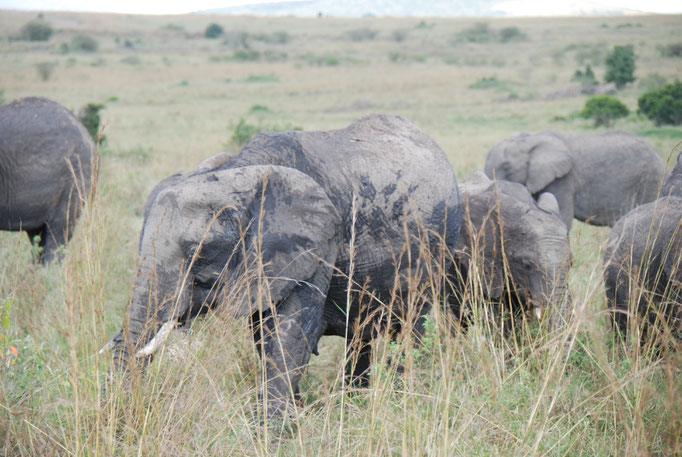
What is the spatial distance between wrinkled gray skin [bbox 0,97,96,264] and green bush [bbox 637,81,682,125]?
15.1m

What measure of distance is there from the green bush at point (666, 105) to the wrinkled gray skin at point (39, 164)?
15127mm

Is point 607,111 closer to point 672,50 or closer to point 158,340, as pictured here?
point 158,340

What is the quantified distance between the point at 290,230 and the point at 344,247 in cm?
51

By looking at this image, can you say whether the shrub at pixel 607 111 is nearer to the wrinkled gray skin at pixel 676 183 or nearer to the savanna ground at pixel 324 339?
the savanna ground at pixel 324 339

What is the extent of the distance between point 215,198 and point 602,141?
8.27 metres

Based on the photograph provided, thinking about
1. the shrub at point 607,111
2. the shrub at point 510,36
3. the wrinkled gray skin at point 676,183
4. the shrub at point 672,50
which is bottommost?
the shrub at point 607,111

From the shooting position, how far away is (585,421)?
3.29 meters

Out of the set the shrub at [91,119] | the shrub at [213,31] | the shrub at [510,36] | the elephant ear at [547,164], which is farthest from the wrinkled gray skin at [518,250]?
the shrub at [213,31]

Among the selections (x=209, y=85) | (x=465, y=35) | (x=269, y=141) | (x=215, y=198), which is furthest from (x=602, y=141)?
(x=465, y=35)

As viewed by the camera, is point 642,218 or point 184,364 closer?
point 184,364

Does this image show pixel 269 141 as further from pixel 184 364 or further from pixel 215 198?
pixel 184 364

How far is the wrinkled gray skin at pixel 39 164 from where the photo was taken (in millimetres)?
6703

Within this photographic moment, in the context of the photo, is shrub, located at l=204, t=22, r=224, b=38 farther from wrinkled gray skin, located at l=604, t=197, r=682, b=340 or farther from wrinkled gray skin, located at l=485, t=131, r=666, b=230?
wrinkled gray skin, located at l=604, t=197, r=682, b=340

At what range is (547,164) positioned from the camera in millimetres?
9820
